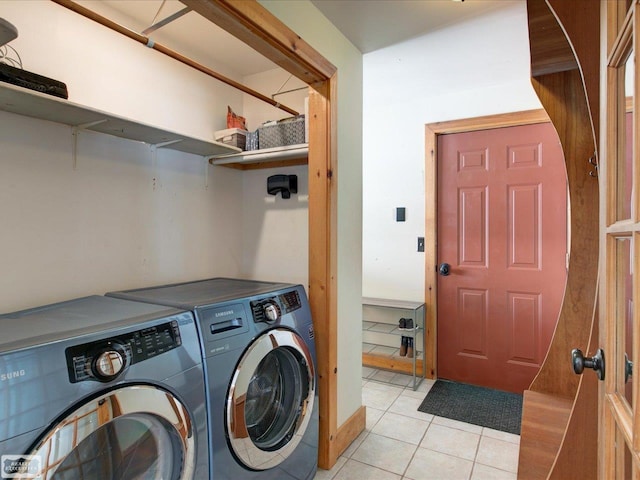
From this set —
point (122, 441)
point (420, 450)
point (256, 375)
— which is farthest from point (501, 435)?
point (122, 441)

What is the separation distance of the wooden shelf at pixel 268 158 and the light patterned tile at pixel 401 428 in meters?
1.73

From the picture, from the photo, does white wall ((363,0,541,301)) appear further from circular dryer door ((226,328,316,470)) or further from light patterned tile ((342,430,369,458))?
circular dryer door ((226,328,316,470))

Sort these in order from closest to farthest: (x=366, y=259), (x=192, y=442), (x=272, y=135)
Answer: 1. (x=192, y=442)
2. (x=272, y=135)
3. (x=366, y=259)

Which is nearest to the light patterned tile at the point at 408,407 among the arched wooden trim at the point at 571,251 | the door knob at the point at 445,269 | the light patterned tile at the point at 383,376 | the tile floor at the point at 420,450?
the tile floor at the point at 420,450

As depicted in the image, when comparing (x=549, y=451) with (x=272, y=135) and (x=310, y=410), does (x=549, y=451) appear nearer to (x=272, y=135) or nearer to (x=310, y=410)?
(x=310, y=410)

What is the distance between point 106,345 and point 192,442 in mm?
436

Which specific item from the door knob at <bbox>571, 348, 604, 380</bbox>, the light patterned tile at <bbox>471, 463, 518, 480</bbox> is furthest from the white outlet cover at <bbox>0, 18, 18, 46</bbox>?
the light patterned tile at <bbox>471, 463, 518, 480</bbox>

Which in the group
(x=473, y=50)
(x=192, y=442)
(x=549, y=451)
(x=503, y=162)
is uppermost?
(x=473, y=50)

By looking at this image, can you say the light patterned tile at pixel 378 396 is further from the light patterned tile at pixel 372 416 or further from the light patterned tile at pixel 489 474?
the light patterned tile at pixel 489 474

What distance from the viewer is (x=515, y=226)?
8.76 feet

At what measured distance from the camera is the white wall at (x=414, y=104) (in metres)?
2.06

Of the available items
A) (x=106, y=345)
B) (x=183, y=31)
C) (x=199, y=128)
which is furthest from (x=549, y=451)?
(x=183, y=31)

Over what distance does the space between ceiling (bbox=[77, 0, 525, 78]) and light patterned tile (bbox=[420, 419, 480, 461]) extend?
2.32 meters

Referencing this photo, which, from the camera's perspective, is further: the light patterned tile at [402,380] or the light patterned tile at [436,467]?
the light patterned tile at [402,380]
